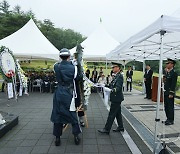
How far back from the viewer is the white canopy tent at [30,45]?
1269 cm

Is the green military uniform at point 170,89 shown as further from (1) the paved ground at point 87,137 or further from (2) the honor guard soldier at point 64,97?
(2) the honor guard soldier at point 64,97

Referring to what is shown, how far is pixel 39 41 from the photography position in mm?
13852

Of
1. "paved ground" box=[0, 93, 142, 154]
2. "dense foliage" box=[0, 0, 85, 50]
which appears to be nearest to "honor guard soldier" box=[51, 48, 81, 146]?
→ "paved ground" box=[0, 93, 142, 154]

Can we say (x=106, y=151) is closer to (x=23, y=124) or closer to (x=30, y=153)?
(x=30, y=153)

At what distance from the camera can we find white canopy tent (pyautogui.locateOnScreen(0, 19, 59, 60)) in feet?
41.6

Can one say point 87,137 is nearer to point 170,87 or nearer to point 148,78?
point 170,87

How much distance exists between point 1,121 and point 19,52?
8.23m

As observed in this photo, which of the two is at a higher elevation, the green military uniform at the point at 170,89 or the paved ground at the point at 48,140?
the green military uniform at the point at 170,89

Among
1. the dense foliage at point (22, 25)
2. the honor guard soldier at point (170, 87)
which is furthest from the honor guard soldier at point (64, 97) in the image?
the dense foliage at point (22, 25)

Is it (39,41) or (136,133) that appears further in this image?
(39,41)

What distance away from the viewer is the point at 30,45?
13.2 m

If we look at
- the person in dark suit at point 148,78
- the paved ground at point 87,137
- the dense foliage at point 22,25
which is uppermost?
the dense foliage at point 22,25

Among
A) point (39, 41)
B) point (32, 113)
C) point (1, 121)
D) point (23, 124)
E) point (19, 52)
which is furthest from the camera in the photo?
point (39, 41)

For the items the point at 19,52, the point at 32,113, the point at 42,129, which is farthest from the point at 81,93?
the point at 19,52
